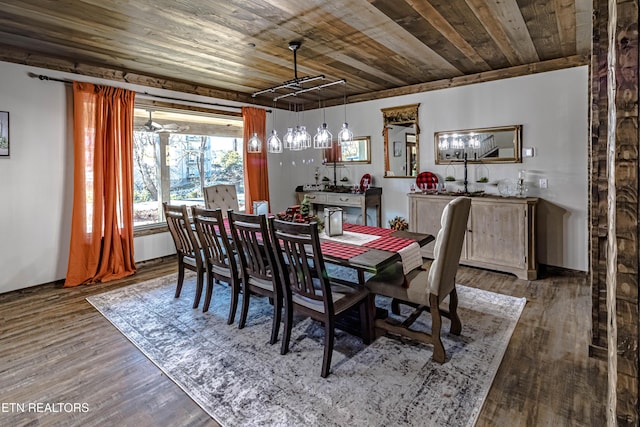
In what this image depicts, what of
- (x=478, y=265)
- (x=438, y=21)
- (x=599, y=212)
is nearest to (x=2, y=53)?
(x=438, y=21)

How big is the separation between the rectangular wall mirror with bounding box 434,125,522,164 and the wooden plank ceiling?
690mm

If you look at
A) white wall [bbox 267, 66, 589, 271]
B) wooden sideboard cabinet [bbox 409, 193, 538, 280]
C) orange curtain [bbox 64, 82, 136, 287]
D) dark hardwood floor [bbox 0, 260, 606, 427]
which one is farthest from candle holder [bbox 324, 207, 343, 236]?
orange curtain [bbox 64, 82, 136, 287]

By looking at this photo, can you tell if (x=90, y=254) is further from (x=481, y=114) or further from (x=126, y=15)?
(x=481, y=114)

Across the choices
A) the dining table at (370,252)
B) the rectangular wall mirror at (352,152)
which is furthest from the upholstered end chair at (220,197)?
the rectangular wall mirror at (352,152)

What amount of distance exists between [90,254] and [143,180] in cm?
125

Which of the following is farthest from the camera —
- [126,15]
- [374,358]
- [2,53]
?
[2,53]

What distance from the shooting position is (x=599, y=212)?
219 centimetres

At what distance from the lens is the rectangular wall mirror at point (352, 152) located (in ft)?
18.8

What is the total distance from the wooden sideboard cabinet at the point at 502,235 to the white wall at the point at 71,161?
47 centimetres

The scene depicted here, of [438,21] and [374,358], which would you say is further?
[438,21]

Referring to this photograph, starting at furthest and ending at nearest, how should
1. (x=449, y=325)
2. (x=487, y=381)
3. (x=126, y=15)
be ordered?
(x=449, y=325)
(x=126, y=15)
(x=487, y=381)

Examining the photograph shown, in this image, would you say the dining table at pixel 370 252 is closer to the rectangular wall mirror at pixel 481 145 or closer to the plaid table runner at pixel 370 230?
the plaid table runner at pixel 370 230

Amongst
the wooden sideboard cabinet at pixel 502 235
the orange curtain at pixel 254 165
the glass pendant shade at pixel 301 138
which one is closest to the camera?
the glass pendant shade at pixel 301 138

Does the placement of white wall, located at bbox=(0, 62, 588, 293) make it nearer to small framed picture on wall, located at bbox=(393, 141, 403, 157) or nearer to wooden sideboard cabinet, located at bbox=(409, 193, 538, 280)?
wooden sideboard cabinet, located at bbox=(409, 193, 538, 280)
